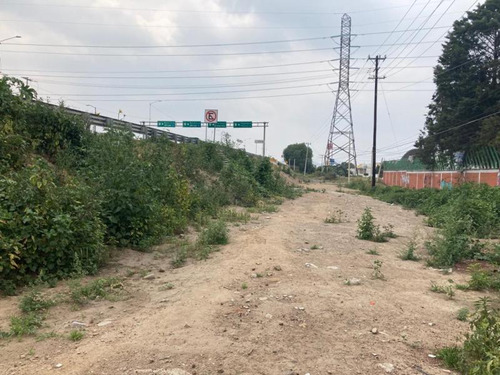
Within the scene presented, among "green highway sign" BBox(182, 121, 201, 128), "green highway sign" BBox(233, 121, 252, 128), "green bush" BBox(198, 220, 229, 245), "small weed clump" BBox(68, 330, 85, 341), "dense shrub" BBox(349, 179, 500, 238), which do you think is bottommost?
"small weed clump" BBox(68, 330, 85, 341)

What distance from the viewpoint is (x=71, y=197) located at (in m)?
7.26

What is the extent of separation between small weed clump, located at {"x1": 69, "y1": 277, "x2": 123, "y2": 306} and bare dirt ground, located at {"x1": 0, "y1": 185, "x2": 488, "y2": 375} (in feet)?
0.63

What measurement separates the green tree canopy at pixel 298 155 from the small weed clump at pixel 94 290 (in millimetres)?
102734

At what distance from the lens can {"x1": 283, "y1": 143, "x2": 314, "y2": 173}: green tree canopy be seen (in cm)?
11119

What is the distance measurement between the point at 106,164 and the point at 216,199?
6.97 m

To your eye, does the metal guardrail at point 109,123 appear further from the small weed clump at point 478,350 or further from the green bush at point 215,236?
the small weed clump at point 478,350

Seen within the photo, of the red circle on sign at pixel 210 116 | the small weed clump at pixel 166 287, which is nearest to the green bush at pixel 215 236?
the small weed clump at pixel 166 287

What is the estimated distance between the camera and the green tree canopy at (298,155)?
365 feet

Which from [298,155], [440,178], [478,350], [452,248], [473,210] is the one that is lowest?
[478,350]

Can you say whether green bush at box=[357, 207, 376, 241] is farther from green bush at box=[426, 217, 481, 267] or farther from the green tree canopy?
the green tree canopy

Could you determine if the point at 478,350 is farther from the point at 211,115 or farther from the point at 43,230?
the point at 211,115

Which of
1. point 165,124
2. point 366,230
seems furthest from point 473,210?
point 165,124

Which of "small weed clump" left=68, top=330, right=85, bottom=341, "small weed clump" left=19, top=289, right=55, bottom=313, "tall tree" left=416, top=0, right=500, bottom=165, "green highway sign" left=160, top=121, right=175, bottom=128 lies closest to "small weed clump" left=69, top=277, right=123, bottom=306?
"small weed clump" left=19, top=289, right=55, bottom=313

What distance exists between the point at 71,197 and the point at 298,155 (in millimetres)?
109301
